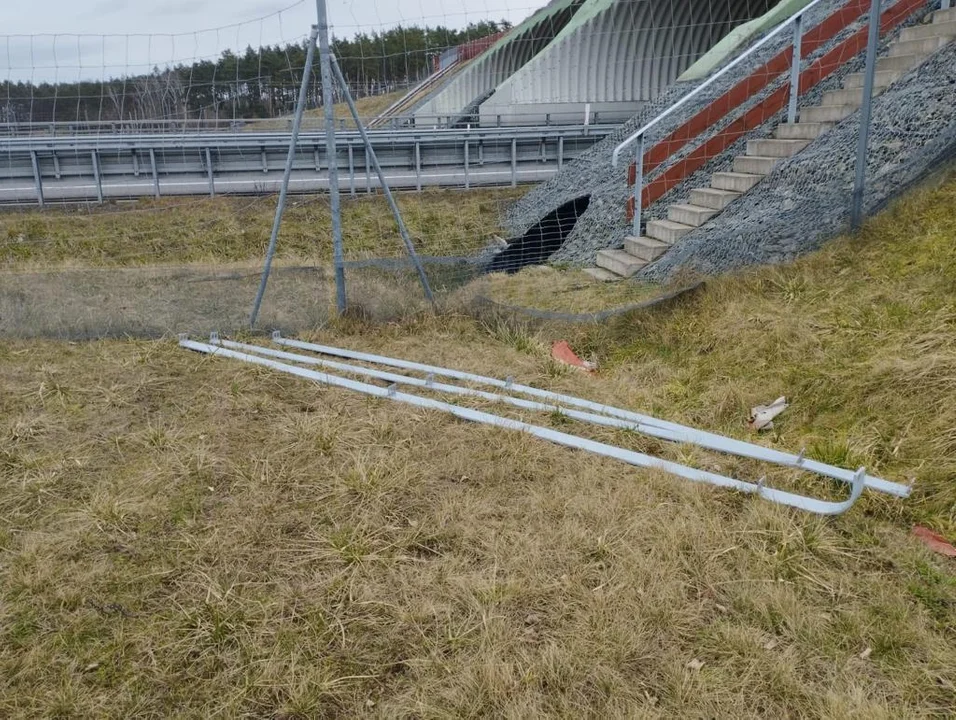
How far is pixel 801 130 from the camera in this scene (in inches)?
323

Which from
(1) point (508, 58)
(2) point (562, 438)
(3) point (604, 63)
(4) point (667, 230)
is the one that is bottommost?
(2) point (562, 438)

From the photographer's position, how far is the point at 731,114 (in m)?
9.73

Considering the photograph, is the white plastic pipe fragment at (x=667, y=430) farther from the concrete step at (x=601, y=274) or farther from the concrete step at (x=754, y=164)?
the concrete step at (x=754, y=164)

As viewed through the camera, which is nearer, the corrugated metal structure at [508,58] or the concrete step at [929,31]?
the concrete step at [929,31]

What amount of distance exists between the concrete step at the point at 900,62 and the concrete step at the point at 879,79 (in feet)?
0.23

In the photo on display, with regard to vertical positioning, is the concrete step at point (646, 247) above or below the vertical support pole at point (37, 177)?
below

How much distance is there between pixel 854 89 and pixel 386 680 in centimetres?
834

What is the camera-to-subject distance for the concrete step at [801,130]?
788 cm

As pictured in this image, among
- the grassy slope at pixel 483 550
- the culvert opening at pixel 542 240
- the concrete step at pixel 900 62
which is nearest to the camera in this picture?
the grassy slope at pixel 483 550

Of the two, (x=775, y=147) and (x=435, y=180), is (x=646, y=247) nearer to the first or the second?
(x=775, y=147)

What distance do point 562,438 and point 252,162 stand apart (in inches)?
548

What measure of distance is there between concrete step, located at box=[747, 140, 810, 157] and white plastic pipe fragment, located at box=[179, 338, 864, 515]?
5577mm

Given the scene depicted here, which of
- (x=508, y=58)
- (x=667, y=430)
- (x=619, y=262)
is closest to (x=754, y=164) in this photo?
(x=619, y=262)

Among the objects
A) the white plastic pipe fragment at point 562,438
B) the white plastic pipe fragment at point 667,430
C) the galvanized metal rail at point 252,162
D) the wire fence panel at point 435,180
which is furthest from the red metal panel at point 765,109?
the galvanized metal rail at point 252,162
